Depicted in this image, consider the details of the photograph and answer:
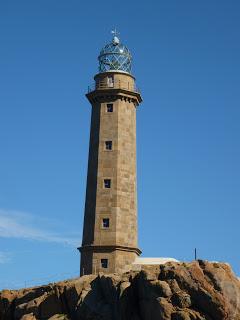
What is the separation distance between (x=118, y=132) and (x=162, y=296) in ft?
75.6

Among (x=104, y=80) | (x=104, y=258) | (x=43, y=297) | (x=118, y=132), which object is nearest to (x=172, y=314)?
(x=43, y=297)

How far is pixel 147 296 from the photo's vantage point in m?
43.6

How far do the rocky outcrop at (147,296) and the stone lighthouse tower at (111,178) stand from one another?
7.89 m

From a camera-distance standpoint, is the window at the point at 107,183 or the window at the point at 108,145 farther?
the window at the point at 108,145

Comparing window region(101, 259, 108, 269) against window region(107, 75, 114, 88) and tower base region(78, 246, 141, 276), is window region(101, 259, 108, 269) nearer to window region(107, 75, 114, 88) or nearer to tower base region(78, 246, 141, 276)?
tower base region(78, 246, 141, 276)

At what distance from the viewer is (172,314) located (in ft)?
136

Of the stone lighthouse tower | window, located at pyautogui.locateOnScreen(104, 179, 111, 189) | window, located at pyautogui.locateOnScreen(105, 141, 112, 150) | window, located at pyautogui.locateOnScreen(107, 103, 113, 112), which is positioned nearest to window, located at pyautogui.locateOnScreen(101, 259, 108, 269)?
the stone lighthouse tower

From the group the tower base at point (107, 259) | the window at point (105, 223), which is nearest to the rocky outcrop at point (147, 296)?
the tower base at point (107, 259)

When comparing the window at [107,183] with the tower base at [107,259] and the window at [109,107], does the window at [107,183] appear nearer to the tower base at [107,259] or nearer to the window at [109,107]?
the tower base at [107,259]

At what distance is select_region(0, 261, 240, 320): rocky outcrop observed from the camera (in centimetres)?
4169

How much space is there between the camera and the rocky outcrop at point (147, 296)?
137 ft

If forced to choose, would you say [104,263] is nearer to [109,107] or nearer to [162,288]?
[109,107]

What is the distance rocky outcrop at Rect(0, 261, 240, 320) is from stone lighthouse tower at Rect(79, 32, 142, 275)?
7.89m

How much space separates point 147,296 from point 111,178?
748 inches
